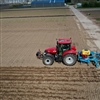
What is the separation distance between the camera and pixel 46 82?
8281 millimetres

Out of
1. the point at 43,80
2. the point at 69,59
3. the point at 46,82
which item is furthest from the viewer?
the point at 69,59

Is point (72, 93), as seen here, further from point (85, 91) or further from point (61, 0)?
point (61, 0)

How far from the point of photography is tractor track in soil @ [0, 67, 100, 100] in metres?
7.28

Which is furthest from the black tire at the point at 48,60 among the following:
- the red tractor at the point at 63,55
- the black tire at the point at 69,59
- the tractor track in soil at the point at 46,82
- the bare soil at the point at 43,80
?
the black tire at the point at 69,59

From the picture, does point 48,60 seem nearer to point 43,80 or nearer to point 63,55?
point 63,55

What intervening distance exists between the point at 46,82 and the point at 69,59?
211 centimetres

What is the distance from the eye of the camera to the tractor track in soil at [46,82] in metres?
7.28

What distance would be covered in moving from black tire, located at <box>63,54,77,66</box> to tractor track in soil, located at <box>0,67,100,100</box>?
1.41ft

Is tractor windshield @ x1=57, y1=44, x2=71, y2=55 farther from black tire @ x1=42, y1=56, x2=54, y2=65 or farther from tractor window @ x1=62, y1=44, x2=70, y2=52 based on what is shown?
black tire @ x1=42, y1=56, x2=54, y2=65

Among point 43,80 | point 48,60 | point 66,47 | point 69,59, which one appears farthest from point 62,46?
point 43,80

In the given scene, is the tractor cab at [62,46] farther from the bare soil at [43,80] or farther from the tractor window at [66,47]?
the bare soil at [43,80]

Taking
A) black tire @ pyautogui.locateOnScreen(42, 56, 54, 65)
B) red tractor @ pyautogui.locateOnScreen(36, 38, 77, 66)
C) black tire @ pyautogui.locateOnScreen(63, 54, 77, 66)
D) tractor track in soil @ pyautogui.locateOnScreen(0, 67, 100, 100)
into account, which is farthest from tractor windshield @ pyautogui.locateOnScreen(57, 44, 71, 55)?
tractor track in soil @ pyautogui.locateOnScreen(0, 67, 100, 100)

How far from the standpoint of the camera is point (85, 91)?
24.7 feet

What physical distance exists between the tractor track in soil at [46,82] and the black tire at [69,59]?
1.41 ft
